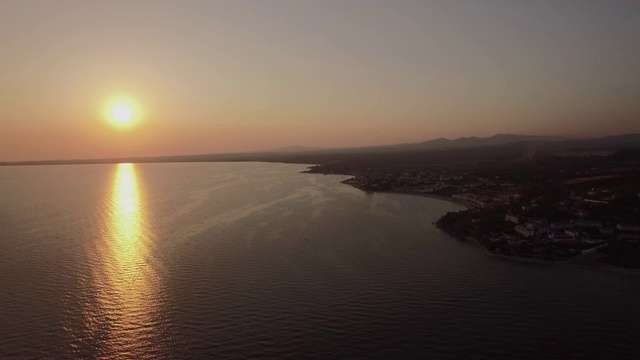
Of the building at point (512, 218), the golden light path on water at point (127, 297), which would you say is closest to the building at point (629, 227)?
the building at point (512, 218)

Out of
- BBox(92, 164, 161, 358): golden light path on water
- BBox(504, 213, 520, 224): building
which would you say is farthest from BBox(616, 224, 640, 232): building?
BBox(92, 164, 161, 358): golden light path on water

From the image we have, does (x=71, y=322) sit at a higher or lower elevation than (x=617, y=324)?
higher

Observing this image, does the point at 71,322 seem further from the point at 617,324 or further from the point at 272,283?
the point at 617,324

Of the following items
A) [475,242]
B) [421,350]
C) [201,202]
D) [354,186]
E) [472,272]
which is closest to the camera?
[421,350]

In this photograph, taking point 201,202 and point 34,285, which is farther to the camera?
point 201,202

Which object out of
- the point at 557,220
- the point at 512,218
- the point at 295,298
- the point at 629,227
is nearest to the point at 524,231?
the point at 512,218

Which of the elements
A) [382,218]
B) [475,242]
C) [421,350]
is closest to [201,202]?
[382,218]
